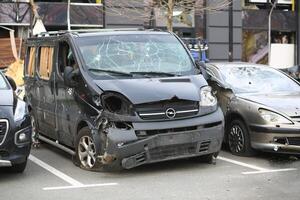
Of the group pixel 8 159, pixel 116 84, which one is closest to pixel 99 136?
pixel 116 84

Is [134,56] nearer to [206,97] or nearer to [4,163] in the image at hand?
[206,97]

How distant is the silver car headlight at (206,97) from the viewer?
808 centimetres

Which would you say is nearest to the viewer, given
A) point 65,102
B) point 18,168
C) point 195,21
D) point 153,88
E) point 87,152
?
point 153,88

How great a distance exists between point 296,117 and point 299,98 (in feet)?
2.16

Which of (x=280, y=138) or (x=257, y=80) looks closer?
(x=280, y=138)

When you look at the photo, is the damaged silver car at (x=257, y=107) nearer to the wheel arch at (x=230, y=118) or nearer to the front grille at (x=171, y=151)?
the wheel arch at (x=230, y=118)

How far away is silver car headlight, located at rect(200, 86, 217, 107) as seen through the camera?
8078 mm

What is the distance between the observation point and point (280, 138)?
868 centimetres

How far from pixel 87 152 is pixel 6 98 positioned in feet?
4.32

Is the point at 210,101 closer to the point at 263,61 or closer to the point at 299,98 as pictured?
the point at 299,98

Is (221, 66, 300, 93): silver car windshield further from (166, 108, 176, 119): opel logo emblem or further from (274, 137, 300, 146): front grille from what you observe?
(166, 108, 176, 119): opel logo emblem

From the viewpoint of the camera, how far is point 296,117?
8.70 metres

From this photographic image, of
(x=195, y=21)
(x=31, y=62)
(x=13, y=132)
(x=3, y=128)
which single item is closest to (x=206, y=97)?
(x=13, y=132)

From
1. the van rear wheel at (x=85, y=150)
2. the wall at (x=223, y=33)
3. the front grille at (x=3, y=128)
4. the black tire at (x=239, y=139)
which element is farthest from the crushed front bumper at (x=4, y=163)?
the wall at (x=223, y=33)
